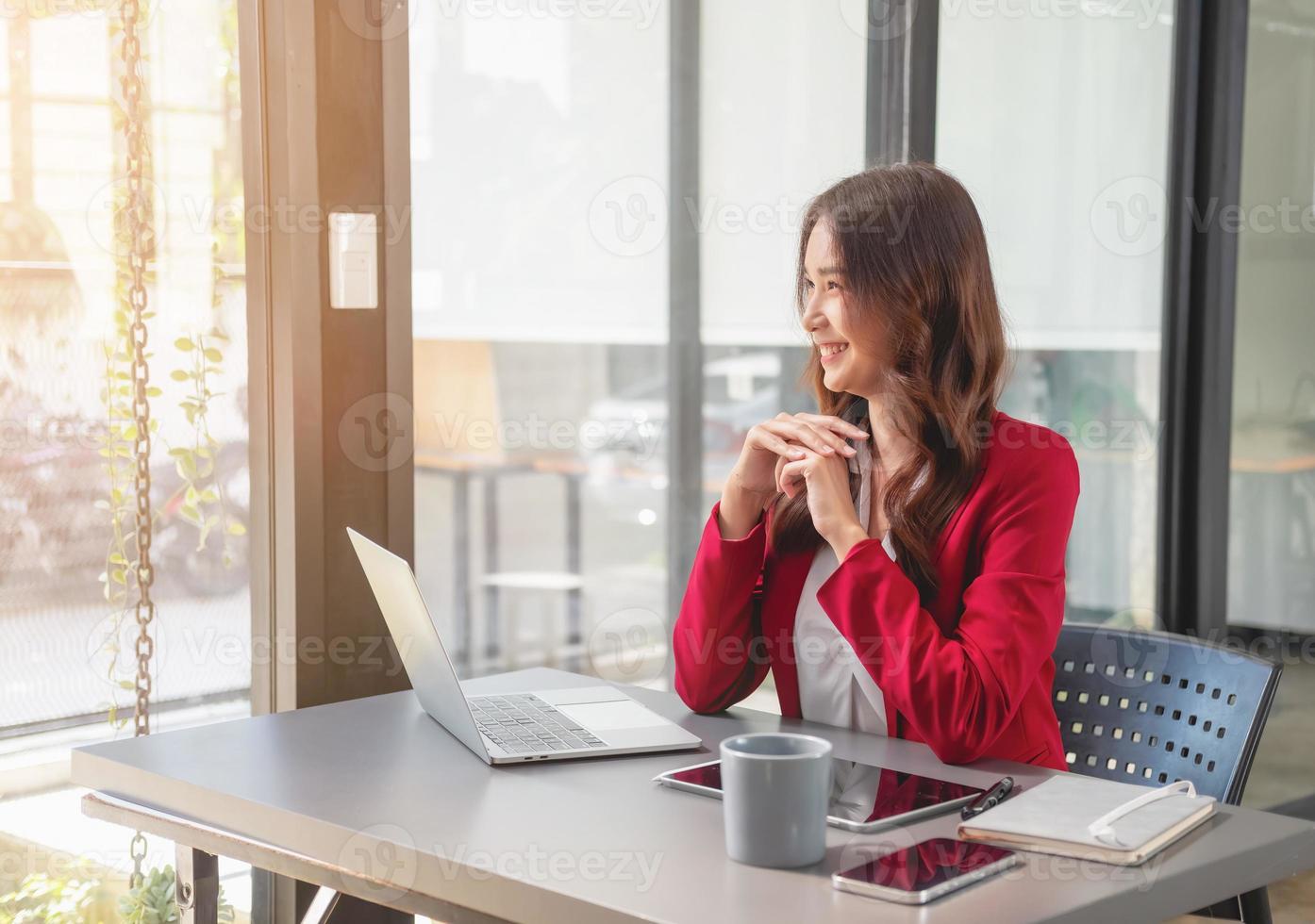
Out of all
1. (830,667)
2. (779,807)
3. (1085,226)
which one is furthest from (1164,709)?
(1085,226)

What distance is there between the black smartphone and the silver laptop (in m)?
0.40

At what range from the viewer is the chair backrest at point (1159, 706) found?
4.98 feet

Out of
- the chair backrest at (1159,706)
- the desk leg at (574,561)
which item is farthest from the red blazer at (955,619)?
the desk leg at (574,561)

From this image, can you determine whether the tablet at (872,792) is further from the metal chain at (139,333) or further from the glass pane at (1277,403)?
the glass pane at (1277,403)

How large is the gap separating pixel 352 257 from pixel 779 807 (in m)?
1.19

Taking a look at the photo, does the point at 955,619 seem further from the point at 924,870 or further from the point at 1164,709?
the point at 924,870

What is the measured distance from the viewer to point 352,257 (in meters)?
1.96

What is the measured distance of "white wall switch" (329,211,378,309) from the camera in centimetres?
195

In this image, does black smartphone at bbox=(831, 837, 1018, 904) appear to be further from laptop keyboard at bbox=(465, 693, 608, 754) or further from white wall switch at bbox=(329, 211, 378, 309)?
white wall switch at bbox=(329, 211, 378, 309)

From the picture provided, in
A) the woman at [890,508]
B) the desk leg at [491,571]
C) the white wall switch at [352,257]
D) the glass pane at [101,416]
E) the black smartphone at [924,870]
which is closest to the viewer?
the black smartphone at [924,870]

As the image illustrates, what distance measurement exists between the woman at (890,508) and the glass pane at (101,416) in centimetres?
72

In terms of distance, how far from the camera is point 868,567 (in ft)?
4.91

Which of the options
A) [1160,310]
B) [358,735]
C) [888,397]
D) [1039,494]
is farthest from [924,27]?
[358,735]

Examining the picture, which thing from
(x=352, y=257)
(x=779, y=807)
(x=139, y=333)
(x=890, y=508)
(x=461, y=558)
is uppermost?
(x=352, y=257)
